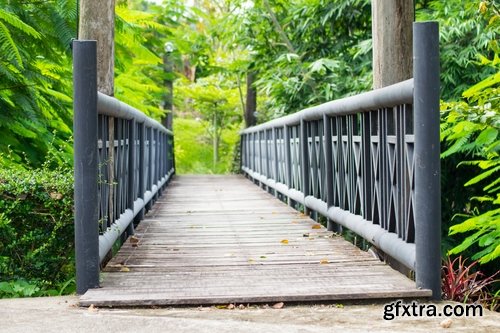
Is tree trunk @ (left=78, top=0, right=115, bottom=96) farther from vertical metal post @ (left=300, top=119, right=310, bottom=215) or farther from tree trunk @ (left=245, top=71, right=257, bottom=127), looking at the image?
tree trunk @ (left=245, top=71, right=257, bottom=127)

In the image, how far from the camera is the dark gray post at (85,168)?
4539mm

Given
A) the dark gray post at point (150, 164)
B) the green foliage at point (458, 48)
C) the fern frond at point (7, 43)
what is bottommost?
the dark gray post at point (150, 164)

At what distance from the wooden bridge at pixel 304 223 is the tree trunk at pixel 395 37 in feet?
2.11


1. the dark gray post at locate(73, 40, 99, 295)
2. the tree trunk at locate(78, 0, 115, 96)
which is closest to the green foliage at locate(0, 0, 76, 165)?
the tree trunk at locate(78, 0, 115, 96)

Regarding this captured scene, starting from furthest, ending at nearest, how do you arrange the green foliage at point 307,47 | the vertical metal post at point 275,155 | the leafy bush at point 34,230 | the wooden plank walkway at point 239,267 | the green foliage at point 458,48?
the green foliage at point 307,47, the vertical metal post at point 275,155, the green foliage at point 458,48, the leafy bush at point 34,230, the wooden plank walkway at point 239,267

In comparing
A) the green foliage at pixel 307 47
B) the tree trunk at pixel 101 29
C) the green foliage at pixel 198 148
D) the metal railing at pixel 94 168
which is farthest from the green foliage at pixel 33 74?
the green foliage at pixel 198 148

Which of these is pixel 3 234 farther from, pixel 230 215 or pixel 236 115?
pixel 236 115

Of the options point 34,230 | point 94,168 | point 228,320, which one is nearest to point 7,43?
point 34,230

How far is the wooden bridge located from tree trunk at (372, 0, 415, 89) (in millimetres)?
644

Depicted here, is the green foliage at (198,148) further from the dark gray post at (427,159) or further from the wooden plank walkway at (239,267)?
the dark gray post at (427,159)

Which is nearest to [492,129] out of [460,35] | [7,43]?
[7,43]

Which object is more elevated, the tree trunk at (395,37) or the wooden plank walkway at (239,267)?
the tree trunk at (395,37)

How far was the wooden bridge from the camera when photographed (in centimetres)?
436

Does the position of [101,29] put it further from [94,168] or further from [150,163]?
[150,163]
